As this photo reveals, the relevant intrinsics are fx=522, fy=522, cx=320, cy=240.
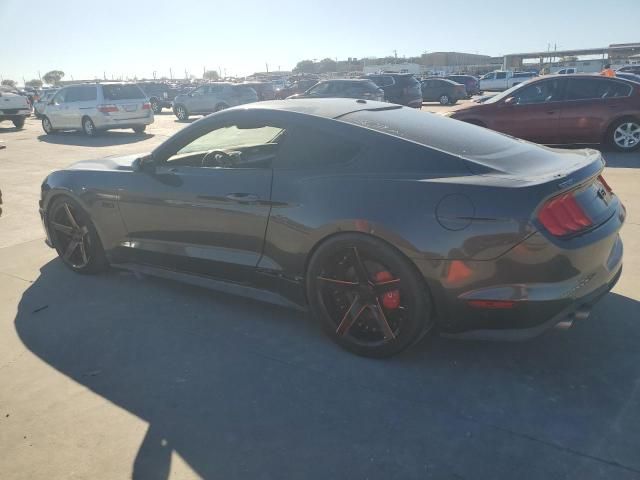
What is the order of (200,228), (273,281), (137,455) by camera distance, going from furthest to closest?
(200,228)
(273,281)
(137,455)

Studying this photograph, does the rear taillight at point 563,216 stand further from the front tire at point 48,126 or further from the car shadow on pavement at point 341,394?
the front tire at point 48,126

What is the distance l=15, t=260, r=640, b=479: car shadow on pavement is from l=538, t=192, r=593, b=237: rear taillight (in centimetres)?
82

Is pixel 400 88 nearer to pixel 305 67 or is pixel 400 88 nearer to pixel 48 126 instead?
pixel 48 126

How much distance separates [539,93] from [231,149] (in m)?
7.74

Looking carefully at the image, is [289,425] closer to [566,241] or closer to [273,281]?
[273,281]

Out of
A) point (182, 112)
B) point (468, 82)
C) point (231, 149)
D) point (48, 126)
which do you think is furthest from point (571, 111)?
point (468, 82)

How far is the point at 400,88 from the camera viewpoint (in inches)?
824

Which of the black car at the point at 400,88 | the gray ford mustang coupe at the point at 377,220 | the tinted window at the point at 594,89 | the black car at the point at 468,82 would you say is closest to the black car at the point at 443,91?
the black car at the point at 468,82

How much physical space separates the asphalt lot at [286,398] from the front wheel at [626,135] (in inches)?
254

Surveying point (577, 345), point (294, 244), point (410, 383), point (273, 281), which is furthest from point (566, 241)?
point (273, 281)

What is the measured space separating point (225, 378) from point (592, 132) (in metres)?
8.91

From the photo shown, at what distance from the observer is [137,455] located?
2.45m

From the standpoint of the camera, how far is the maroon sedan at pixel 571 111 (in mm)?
9281

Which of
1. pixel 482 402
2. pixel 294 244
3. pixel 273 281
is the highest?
pixel 294 244
